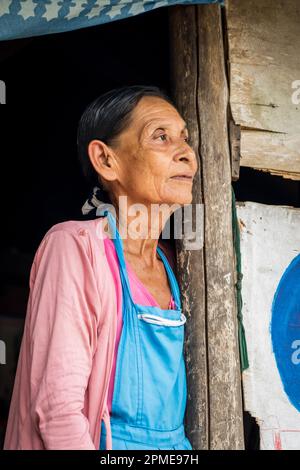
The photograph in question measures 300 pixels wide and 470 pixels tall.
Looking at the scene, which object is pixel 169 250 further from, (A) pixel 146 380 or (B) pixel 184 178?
(A) pixel 146 380

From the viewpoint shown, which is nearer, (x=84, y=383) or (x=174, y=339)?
(x=84, y=383)

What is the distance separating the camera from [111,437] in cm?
187

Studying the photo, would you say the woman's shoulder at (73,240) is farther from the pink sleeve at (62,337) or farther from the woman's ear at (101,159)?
the woman's ear at (101,159)

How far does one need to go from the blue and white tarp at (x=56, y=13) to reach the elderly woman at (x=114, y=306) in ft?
1.07

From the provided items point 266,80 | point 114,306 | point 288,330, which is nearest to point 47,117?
point 266,80

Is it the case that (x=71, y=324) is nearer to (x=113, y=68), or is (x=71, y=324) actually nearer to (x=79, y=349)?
(x=79, y=349)

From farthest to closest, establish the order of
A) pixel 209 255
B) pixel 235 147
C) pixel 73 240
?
1. pixel 235 147
2. pixel 209 255
3. pixel 73 240

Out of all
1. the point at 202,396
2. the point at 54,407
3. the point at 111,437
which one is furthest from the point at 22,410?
the point at 202,396

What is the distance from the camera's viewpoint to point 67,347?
5.74ft

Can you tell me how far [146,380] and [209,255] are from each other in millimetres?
611

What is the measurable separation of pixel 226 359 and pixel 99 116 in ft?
3.70

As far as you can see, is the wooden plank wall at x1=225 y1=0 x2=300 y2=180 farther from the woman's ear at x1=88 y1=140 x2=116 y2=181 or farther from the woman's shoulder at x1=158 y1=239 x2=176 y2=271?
the woman's ear at x1=88 y1=140 x2=116 y2=181

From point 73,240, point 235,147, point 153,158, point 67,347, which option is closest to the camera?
point 67,347

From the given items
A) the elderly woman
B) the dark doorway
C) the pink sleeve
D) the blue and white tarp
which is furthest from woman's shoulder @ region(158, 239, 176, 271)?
the dark doorway
